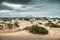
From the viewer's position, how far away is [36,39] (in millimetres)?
26016

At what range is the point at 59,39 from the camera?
26.9m

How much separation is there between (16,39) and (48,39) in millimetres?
3691

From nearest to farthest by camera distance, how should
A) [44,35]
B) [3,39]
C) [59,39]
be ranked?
1. [3,39]
2. [59,39]
3. [44,35]

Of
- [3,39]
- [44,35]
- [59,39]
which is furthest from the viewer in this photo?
[44,35]

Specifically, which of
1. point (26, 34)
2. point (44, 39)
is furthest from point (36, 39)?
point (26, 34)

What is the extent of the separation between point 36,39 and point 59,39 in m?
2.77

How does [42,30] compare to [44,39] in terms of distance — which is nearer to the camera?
[44,39]

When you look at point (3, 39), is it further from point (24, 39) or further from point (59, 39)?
point (59, 39)

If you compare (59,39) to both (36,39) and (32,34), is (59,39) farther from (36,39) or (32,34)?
(32,34)

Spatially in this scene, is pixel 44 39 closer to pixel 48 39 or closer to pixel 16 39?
pixel 48 39

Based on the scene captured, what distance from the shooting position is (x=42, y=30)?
30.8 metres

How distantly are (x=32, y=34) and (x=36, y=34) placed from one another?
0.52 metres

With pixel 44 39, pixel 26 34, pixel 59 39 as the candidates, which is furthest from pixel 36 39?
pixel 26 34

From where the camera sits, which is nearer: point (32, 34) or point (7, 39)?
point (7, 39)
